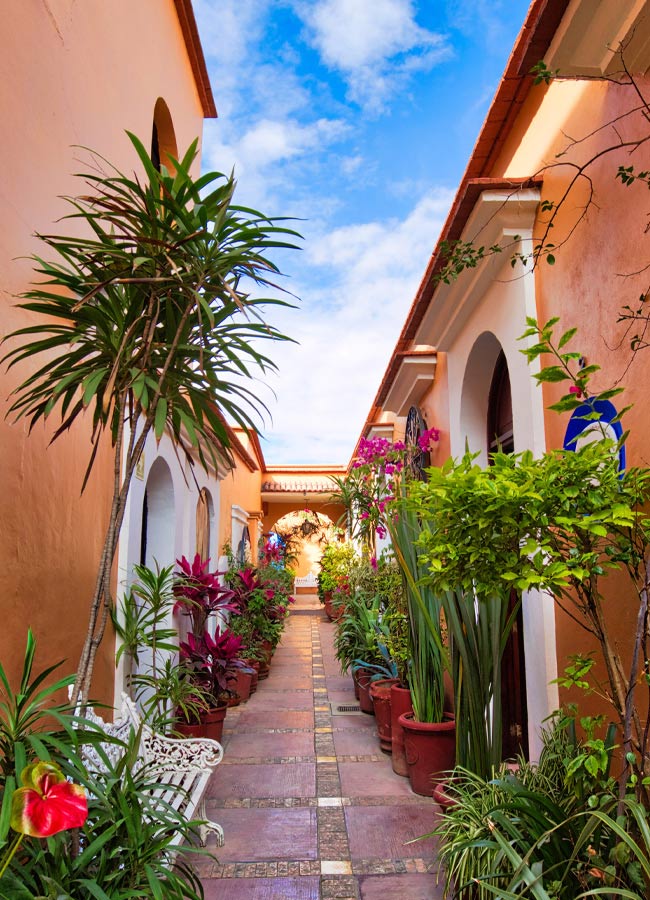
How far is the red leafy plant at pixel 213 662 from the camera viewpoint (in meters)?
5.12

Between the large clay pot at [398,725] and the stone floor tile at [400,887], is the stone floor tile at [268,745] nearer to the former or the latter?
the large clay pot at [398,725]

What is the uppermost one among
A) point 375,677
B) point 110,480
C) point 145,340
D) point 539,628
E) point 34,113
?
point 34,113

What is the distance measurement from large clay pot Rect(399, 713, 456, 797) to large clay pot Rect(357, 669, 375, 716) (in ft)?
6.95

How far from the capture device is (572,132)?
115 inches

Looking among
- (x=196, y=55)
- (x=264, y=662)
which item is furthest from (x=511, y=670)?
(x=196, y=55)

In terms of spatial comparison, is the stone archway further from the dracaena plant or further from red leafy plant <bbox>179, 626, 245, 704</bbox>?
the dracaena plant

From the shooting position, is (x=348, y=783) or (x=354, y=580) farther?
(x=354, y=580)

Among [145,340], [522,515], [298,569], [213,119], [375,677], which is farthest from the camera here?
[298,569]

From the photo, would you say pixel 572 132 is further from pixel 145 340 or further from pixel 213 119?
pixel 213 119

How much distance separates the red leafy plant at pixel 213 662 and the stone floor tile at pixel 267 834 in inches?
56.3

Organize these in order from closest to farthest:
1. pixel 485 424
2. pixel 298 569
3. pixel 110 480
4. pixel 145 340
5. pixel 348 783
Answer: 1. pixel 145 340
2. pixel 110 480
3. pixel 348 783
4. pixel 485 424
5. pixel 298 569

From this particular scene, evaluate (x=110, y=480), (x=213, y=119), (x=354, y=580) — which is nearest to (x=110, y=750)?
(x=110, y=480)

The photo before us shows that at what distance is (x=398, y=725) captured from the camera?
4270 millimetres

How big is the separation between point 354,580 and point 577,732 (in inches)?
194
